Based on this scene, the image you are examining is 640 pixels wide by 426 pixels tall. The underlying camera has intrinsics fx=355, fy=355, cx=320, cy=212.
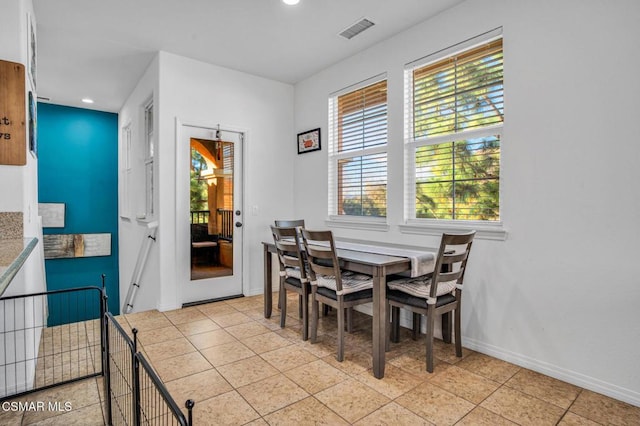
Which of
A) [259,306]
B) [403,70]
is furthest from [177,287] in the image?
[403,70]

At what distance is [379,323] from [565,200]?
1.46 m

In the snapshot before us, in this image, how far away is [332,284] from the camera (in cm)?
271

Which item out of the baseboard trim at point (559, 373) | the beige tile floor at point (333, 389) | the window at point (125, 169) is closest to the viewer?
the beige tile floor at point (333, 389)

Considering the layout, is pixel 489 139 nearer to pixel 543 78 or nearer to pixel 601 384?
pixel 543 78

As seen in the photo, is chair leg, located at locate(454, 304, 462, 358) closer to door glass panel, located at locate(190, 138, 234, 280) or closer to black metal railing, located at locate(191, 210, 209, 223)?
door glass panel, located at locate(190, 138, 234, 280)

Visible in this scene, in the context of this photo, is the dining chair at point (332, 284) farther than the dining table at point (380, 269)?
Yes

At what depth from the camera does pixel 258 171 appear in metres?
4.50

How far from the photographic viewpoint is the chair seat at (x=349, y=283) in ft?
8.70

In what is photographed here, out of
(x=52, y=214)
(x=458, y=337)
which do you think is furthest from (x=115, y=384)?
(x=52, y=214)

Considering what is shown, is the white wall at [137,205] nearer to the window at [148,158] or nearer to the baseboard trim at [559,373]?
the window at [148,158]

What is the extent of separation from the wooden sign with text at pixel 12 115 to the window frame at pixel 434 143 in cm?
288

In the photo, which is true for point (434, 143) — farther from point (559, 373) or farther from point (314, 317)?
point (559, 373)

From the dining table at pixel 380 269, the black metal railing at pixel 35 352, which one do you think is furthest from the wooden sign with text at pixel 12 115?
the dining table at pixel 380 269

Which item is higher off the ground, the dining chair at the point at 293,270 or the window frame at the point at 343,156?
the window frame at the point at 343,156
